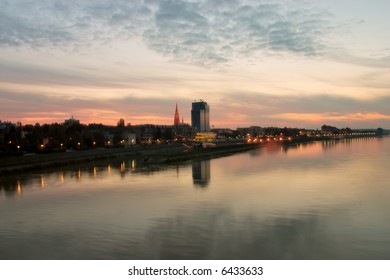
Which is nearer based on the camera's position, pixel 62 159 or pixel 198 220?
pixel 198 220

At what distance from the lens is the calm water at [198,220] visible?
12.3 meters

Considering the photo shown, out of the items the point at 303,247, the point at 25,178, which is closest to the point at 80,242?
the point at 303,247

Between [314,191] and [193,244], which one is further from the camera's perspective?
[314,191]

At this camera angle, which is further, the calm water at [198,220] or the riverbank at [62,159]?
the riverbank at [62,159]

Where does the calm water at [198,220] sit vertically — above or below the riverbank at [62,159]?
below

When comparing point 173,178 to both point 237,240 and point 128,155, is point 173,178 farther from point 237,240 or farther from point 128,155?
point 128,155

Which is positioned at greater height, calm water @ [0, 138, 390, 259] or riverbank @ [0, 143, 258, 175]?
riverbank @ [0, 143, 258, 175]

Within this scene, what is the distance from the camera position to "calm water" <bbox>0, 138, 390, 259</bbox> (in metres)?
12.3

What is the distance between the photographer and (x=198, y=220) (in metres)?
16.3

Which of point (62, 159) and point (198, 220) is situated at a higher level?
point (62, 159)

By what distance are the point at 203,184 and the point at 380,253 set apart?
59.3 feet

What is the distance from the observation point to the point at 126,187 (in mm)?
27672

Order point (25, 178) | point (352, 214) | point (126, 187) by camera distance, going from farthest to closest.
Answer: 1. point (25, 178)
2. point (126, 187)
3. point (352, 214)

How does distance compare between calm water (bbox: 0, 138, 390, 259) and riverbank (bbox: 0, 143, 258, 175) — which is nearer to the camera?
calm water (bbox: 0, 138, 390, 259)
